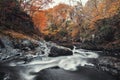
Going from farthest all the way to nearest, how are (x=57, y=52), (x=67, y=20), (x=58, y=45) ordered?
(x=67, y=20) → (x=58, y=45) → (x=57, y=52)

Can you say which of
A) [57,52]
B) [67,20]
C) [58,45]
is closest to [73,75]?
[57,52]

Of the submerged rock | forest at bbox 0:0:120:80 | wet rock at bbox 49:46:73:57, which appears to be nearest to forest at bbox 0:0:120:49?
forest at bbox 0:0:120:80

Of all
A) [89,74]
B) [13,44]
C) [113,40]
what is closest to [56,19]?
[113,40]

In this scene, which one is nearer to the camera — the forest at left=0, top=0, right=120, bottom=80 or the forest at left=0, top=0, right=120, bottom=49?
the forest at left=0, top=0, right=120, bottom=80

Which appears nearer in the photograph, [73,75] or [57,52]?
[73,75]

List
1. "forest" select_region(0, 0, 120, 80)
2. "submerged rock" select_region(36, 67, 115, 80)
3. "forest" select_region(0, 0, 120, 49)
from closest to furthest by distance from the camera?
"submerged rock" select_region(36, 67, 115, 80), "forest" select_region(0, 0, 120, 80), "forest" select_region(0, 0, 120, 49)

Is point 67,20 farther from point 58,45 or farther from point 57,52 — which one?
point 57,52

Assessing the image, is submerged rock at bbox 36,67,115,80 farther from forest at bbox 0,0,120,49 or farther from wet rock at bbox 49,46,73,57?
forest at bbox 0,0,120,49

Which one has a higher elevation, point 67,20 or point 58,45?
point 67,20

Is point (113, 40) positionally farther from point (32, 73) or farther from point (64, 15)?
point (64, 15)

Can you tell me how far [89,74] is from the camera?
395 inches

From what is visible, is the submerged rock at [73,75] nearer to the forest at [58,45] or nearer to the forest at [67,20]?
the forest at [58,45]

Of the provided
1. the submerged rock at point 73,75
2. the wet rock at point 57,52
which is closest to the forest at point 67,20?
the wet rock at point 57,52

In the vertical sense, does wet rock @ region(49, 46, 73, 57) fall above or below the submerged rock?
above
